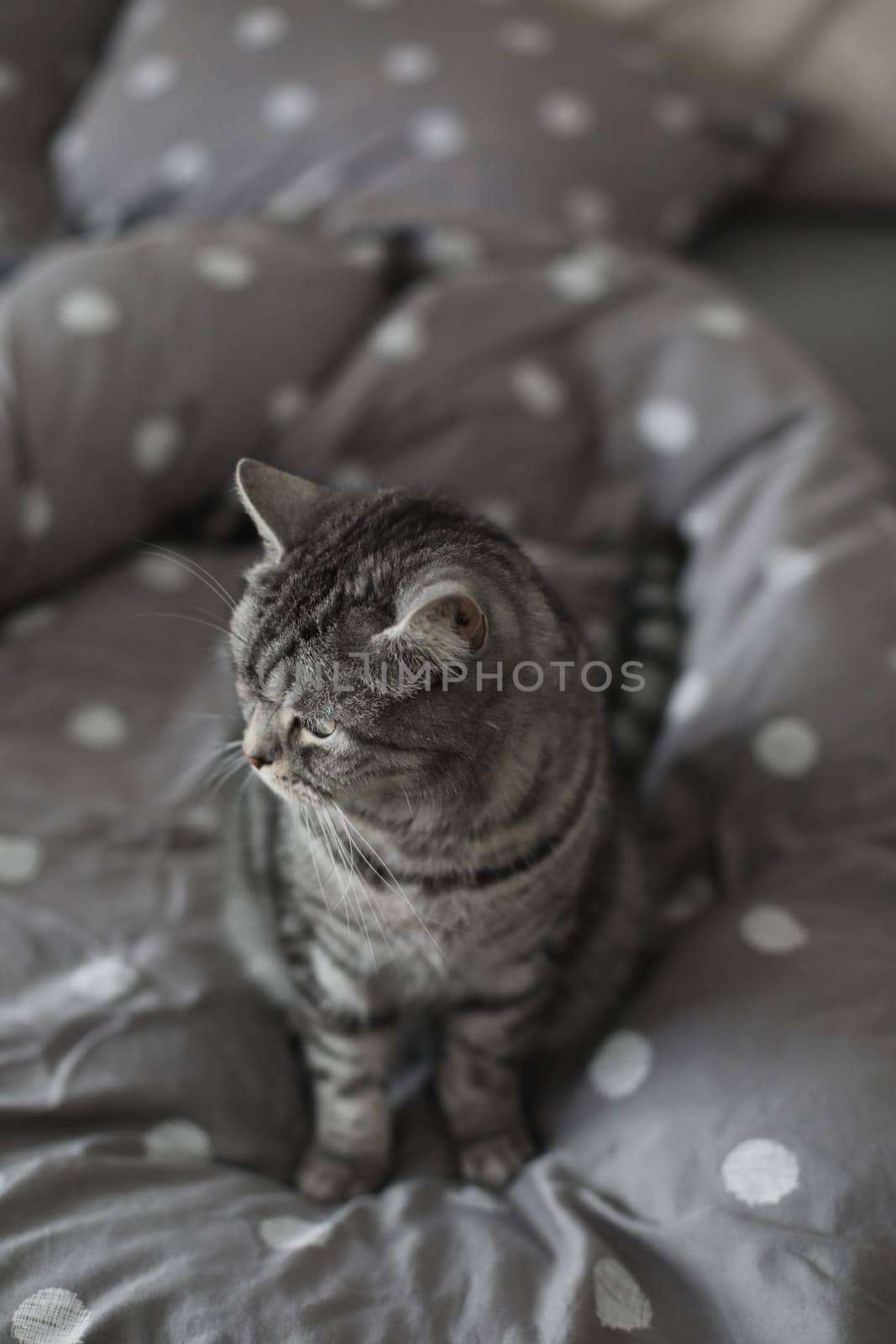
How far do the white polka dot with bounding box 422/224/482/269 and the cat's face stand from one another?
2.25 feet

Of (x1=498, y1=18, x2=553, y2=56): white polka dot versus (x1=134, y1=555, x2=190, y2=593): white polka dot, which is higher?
(x1=498, y1=18, x2=553, y2=56): white polka dot

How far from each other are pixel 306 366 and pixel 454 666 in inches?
27.8

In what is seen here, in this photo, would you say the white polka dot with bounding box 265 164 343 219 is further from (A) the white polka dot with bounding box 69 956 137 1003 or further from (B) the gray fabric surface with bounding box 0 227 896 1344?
(A) the white polka dot with bounding box 69 956 137 1003

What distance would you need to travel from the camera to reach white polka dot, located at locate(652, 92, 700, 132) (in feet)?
5.10

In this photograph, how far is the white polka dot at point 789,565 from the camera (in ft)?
3.42

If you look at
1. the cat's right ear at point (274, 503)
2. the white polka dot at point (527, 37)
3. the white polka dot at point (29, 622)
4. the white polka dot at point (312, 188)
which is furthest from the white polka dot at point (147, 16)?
the cat's right ear at point (274, 503)

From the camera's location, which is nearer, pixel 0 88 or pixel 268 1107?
pixel 268 1107

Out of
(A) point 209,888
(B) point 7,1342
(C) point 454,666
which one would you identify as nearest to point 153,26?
(A) point 209,888

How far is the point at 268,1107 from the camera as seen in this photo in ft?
2.85

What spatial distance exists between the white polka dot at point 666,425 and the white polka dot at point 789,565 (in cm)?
20

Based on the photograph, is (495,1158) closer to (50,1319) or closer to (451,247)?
(50,1319)

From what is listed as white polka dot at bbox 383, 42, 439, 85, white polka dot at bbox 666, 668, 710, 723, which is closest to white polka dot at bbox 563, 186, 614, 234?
white polka dot at bbox 383, 42, 439, 85

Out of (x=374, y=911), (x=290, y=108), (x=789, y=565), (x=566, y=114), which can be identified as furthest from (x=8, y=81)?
(x=374, y=911)

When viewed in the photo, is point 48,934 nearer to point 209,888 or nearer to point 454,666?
point 209,888
